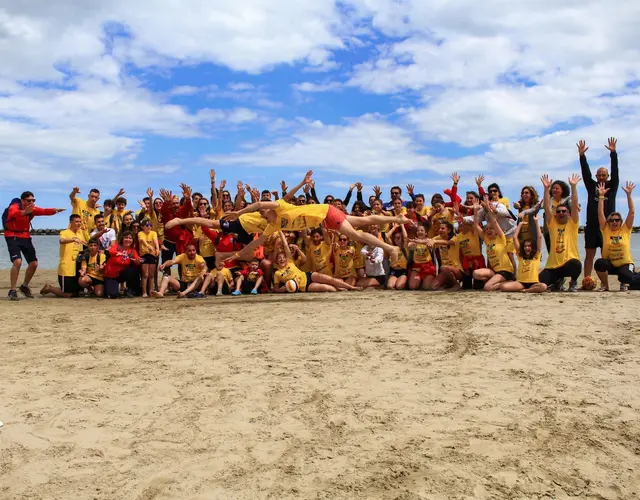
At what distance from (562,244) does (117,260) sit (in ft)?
23.9

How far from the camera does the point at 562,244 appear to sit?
9023 mm

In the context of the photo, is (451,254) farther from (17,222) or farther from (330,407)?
(17,222)

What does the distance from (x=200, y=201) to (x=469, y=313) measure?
552 cm

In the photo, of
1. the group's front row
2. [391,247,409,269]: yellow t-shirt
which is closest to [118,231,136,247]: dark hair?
the group's front row

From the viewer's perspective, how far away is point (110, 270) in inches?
402

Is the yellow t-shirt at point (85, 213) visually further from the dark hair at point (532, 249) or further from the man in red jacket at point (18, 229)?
the dark hair at point (532, 249)

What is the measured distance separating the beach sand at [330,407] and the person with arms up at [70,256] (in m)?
3.95

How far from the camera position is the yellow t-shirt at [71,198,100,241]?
10.8 m

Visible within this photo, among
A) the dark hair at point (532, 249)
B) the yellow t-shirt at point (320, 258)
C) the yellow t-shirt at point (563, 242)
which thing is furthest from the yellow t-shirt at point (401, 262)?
the yellow t-shirt at point (563, 242)

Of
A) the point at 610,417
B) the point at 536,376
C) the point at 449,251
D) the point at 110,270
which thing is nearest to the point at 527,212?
the point at 449,251

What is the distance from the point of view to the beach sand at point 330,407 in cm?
315

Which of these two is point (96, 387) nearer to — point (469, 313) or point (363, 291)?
point (469, 313)

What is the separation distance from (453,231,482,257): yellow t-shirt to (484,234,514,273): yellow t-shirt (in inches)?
11.7

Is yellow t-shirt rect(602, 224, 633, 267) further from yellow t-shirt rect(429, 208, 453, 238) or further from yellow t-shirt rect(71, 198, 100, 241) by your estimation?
yellow t-shirt rect(71, 198, 100, 241)
